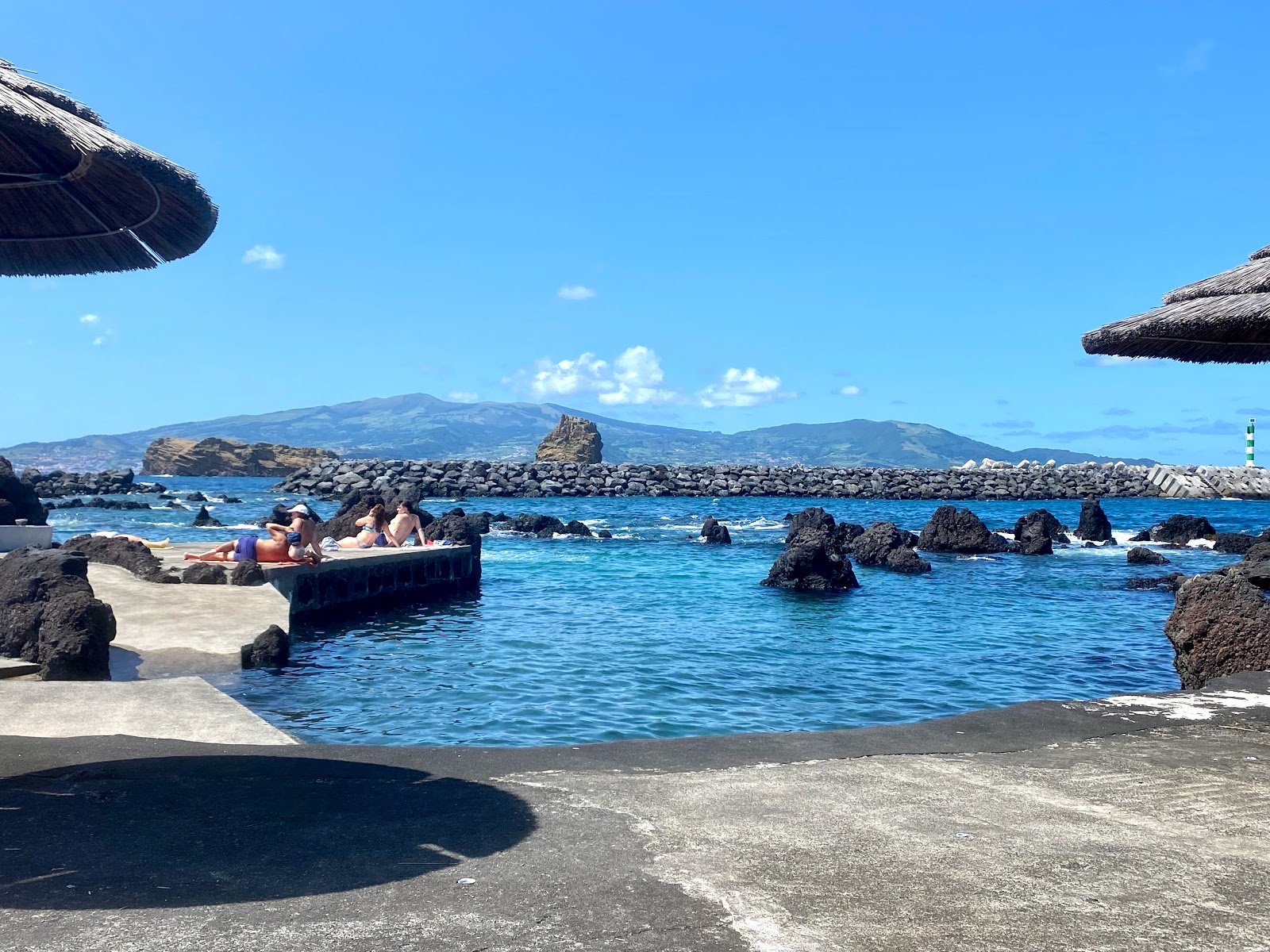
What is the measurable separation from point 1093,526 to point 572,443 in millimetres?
77859

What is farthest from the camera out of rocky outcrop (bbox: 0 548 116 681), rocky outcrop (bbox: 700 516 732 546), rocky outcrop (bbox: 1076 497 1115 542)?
rocky outcrop (bbox: 1076 497 1115 542)

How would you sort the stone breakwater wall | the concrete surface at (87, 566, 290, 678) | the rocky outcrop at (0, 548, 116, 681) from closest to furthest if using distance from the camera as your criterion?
the rocky outcrop at (0, 548, 116, 681)
the concrete surface at (87, 566, 290, 678)
the stone breakwater wall

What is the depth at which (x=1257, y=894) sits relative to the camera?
3.80 meters

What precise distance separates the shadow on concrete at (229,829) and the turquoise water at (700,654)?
3710 millimetres

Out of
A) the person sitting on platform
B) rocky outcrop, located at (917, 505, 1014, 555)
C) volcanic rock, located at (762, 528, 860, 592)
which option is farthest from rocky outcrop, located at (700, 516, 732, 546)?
the person sitting on platform

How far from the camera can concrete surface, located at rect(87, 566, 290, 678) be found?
1047 cm

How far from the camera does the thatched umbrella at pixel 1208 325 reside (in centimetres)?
827

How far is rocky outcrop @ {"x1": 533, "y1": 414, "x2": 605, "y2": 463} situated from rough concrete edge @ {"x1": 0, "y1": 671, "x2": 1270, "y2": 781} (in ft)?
336

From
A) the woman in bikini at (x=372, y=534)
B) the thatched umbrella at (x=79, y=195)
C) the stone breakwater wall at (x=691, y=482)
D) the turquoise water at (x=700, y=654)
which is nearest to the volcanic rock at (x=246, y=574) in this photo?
the turquoise water at (x=700, y=654)

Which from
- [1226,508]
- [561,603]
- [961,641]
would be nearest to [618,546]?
[561,603]

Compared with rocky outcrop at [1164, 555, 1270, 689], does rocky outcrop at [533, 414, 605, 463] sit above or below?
above

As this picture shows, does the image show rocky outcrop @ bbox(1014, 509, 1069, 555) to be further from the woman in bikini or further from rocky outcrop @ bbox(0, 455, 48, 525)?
rocky outcrop @ bbox(0, 455, 48, 525)

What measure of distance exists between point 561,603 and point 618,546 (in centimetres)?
1356

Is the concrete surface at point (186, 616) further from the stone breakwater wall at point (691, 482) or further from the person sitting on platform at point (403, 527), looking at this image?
the stone breakwater wall at point (691, 482)
